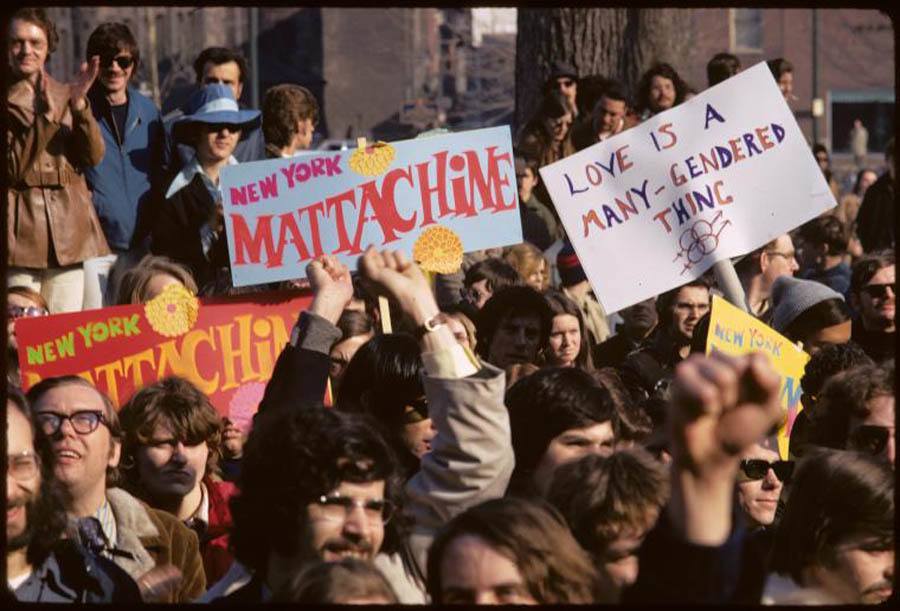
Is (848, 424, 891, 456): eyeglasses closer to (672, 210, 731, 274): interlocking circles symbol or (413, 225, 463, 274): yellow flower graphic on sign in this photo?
(672, 210, 731, 274): interlocking circles symbol

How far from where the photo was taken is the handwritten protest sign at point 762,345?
6.76 metres

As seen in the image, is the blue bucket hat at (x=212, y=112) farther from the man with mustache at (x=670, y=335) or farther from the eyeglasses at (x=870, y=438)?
the eyeglasses at (x=870, y=438)

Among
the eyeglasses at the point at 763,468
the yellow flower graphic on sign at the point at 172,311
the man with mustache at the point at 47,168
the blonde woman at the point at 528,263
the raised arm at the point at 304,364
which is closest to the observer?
the raised arm at the point at 304,364

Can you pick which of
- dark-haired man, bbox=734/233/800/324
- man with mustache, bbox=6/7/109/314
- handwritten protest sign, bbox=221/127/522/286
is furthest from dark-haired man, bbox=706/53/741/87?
man with mustache, bbox=6/7/109/314

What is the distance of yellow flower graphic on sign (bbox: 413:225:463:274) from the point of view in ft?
23.1

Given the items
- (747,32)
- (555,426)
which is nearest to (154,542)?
(555,426)

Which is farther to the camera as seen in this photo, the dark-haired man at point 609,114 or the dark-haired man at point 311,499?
the dark-haired man at point 609,114

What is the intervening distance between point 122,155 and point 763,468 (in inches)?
136

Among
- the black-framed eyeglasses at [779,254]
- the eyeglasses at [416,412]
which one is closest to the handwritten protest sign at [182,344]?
the eyeglasses at [416,412]

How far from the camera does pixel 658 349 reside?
7859mm

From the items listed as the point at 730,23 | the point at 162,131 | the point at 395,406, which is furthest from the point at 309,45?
the point at 395,406

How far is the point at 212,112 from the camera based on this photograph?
7.97 m

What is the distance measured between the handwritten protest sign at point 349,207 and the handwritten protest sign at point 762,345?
900 mm

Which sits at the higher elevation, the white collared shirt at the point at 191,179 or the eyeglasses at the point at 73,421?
the white collared shirt at the point at 191,179
